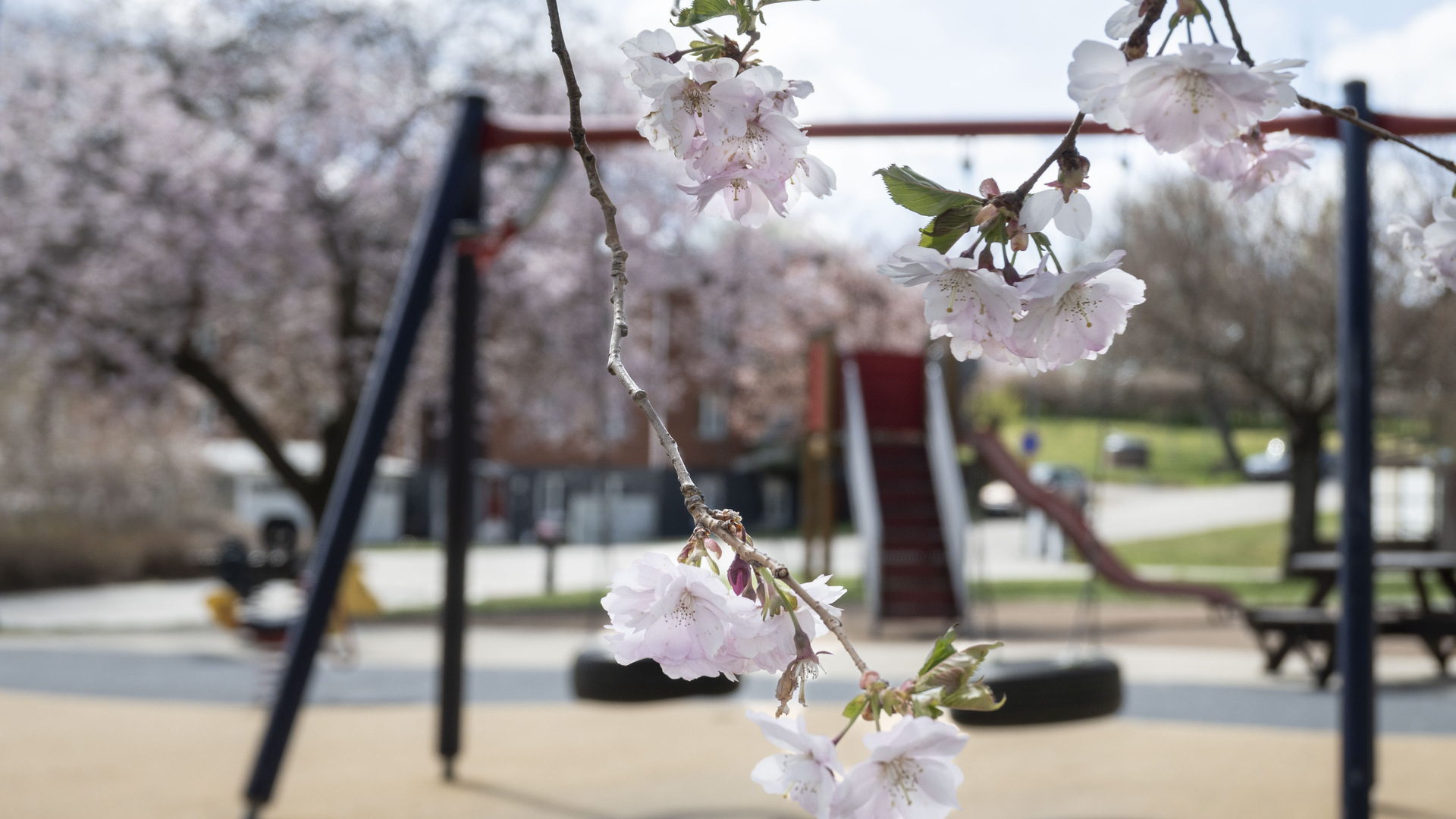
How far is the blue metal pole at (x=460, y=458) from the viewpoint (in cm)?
441

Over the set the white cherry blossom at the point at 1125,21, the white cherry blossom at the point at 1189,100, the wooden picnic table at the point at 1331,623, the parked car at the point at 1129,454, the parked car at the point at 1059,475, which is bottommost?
the wooden picnic table at the point at 1331,623

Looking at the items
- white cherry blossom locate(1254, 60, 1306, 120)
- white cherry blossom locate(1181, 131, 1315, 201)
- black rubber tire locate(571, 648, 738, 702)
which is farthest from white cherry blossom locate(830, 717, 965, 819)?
black rubber tire locate(571, 648, 738, 702)

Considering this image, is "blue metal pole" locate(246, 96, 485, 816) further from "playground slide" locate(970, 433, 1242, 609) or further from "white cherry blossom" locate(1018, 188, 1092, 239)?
"playground slide" locate(970, 433, 1242, 609)

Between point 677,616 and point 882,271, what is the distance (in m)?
0.21

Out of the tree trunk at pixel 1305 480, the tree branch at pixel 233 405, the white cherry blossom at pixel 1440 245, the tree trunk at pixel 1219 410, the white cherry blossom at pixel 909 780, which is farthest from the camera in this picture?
the tree trunk at pixel 1219 410

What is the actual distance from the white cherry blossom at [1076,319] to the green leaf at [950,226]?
1.8 inches

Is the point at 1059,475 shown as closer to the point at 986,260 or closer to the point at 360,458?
the point at 360,458

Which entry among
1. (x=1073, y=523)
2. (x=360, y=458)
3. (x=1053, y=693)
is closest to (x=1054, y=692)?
(x=1053, y=693)

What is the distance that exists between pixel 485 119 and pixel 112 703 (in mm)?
4550

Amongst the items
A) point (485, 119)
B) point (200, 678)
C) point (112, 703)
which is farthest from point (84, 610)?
point (485, 119)

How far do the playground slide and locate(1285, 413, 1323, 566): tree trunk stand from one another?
20.0 feet

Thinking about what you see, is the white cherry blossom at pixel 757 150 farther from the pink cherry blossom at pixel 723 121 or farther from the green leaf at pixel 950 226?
the green leaf at pixel 950 226

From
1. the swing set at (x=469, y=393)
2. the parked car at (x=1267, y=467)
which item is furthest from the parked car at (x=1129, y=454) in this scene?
the swing set at (x=469, y=393)

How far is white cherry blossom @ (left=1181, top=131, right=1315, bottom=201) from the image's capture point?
846mm
